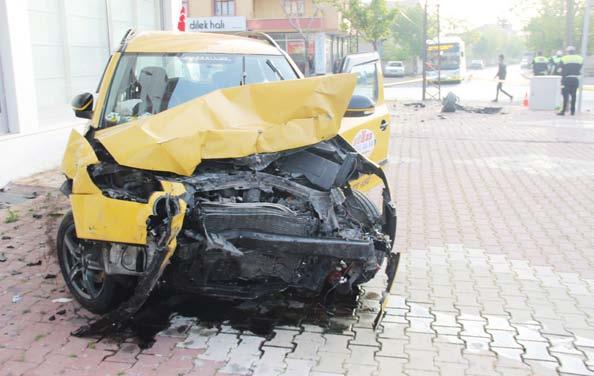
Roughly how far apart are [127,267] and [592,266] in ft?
13.7

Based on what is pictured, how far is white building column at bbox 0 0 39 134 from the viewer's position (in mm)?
8547

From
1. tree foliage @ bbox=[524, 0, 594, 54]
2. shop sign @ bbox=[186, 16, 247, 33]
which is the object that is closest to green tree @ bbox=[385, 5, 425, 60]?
tree foliage @ bbox=[524, 0, 594, 54]

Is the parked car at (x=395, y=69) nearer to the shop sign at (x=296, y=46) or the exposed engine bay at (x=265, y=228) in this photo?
the shop sign at (x=296, y=46)

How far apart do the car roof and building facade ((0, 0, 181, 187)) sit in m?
3.98

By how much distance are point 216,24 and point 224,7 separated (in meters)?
6.60

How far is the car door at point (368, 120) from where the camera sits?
5.32 m

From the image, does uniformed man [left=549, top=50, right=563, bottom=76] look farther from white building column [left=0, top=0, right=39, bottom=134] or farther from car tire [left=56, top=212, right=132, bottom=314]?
car tire [left=56, top=212, right=132, bottom=314]

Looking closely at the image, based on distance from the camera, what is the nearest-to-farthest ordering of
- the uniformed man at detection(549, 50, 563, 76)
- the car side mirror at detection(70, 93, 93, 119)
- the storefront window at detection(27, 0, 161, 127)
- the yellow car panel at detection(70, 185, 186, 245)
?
the yellow car panel at detection(70, 185, 186, 245) < the car side mirror at detection(70, 93, 93, 119) < the storefront window at detection(27, 0, 161, 127) < the uniformed man at detection(549, 50, 563, 76)

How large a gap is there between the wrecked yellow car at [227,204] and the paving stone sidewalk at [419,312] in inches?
12.8

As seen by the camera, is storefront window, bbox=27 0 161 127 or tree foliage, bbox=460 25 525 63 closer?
storefront window, bbox=27 0 161 127

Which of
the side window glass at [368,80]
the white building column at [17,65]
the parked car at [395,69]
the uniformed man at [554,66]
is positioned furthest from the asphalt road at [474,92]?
the white building column at [17,65]

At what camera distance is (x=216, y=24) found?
124 feet

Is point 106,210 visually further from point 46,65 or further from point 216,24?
point 216,24

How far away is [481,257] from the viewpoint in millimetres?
5754
